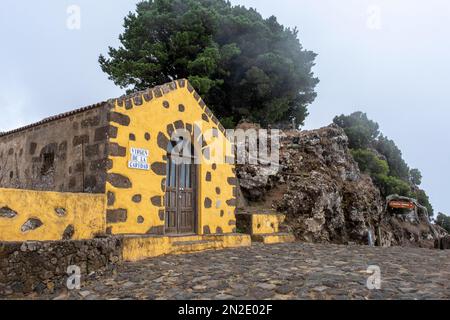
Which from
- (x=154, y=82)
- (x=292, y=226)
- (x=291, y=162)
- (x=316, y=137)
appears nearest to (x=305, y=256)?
(x=292, y=226)

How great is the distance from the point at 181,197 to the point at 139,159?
192cm

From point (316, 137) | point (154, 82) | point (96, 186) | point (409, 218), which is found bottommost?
point (409, 218)

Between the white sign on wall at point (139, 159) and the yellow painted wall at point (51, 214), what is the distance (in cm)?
110

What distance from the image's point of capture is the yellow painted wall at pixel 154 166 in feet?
26.9

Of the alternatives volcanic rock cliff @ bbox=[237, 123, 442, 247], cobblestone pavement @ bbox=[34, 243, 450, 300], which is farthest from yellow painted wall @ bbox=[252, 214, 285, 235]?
cobblestone pavement @ bbox=[34, 243, 450, 300]

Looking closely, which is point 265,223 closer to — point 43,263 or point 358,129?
point 43,263

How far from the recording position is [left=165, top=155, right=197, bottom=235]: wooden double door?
9.70 m

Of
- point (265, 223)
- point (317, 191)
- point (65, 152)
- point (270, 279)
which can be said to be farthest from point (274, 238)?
point (65, 152)

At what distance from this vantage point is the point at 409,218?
28969mm

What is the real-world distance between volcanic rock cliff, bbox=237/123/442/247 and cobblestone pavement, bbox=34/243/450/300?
21.7 feet

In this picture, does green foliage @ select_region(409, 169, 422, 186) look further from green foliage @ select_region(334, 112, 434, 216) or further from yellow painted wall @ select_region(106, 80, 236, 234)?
yellow painted wall @ select_region(106, 80, 236, 234)
